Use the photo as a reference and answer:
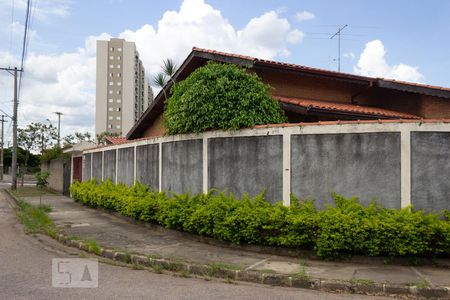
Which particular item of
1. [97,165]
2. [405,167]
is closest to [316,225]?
[405,167]

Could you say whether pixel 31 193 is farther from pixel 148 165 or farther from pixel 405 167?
pixel 405 167

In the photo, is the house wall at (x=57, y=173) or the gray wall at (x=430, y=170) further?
the house wall at (x=57, y=173)

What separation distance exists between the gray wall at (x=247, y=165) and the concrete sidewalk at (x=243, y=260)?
1240 millimetres

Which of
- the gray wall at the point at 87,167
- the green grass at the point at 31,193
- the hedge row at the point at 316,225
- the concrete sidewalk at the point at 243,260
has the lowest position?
the green grass at the point at 31,193

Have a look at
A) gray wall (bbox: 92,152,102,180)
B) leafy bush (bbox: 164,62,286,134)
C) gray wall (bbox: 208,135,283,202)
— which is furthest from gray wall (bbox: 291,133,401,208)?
gray wall (bbox: 92,152,102,180)

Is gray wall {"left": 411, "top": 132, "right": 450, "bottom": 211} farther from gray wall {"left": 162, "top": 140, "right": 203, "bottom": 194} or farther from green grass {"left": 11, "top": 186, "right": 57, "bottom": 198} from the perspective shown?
green grass {"left": 11, "top": 186, "right": 57, "bottom": 198}

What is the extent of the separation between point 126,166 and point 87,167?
225 inches

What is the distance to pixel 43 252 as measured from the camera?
7648 mm

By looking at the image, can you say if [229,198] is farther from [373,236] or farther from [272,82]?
[272,82]

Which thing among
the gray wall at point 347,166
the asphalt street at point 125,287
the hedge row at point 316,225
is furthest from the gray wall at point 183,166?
the asphalt street at point 125,287

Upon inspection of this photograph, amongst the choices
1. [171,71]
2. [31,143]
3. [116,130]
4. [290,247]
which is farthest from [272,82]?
[116,130]

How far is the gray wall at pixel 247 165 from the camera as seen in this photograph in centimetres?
746

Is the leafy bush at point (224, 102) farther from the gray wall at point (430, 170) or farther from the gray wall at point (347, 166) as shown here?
the gray wall at point (430, 170)

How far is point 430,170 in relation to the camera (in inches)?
249
